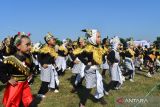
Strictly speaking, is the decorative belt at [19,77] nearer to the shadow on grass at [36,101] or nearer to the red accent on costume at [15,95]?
the red accent on costume at [15,95]

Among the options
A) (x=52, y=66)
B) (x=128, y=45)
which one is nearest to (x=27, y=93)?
(x=52, y=66)

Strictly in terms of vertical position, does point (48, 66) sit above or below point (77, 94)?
above

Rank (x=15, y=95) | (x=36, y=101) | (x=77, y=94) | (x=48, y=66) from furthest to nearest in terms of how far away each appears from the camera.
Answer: (x=77, y=94), (x=48, y=66), (x=36, y=101), (x=15, y=95)

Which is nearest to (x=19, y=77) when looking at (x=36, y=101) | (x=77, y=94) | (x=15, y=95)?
(x=15, y=95)

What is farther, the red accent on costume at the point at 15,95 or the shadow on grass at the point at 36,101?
the shadow on grass at the point at 36,101

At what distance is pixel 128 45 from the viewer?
1577cm

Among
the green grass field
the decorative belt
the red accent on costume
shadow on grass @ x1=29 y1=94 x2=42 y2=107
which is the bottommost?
the green grass field

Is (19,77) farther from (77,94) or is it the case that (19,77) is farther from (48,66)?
(77,94)

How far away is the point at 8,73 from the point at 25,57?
1.52ft

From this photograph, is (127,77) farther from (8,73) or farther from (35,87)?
(8,73)

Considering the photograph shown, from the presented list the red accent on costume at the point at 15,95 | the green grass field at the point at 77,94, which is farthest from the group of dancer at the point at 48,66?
the green grass field at the point at 77,94

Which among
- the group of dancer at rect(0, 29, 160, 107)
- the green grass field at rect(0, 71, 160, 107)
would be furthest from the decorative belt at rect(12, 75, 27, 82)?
the green grass field at rect(0, 71, 160, 107)

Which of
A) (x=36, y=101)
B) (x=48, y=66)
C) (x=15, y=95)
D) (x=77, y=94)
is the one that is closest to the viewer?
(x=15, y=95)

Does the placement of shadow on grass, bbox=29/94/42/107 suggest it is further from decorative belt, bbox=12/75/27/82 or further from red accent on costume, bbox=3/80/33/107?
decorative belt, bbox=12/75/27/82
